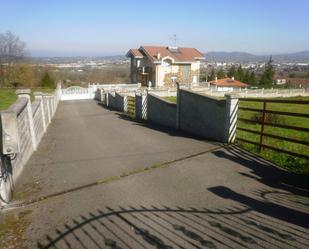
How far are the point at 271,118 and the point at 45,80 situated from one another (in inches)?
2130

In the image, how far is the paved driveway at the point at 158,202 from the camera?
4.54 metres

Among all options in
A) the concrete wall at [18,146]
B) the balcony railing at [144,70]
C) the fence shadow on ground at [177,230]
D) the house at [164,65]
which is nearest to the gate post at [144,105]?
the concrete wall at [18,146]

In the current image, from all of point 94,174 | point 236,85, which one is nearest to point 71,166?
point 94,174

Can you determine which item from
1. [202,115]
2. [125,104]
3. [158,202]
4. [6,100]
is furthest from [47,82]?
[158,202]

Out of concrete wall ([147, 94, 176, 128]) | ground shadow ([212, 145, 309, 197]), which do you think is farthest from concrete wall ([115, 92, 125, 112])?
ground shadow ([212, 145, 309, 197])

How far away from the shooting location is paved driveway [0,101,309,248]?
4535mm

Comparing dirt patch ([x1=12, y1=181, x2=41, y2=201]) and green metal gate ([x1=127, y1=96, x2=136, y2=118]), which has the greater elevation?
dirt patch ([x1=12, y1=181, x2=41, y2=201])

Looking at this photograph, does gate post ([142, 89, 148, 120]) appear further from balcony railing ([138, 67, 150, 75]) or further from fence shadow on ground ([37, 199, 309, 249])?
balcony railing ([138, 67, 150, 75])

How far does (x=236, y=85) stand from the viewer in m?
61.3

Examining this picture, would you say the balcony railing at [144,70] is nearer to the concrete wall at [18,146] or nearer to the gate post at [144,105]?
the gate post at [144,105]

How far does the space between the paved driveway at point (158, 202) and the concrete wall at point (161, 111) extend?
427cm

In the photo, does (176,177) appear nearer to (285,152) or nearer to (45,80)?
(285,152)

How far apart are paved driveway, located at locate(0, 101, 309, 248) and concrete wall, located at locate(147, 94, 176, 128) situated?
168 inches

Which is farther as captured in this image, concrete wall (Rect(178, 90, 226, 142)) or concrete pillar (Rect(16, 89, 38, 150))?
concrete wall (Rect(178, 90, 226, 142))
